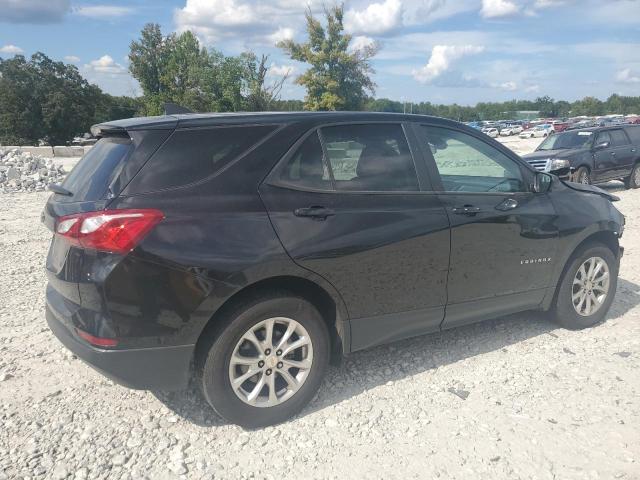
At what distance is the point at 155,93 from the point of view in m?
57.5

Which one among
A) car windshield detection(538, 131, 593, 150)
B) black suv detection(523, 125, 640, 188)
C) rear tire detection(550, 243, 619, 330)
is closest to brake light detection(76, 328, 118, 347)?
rear tire detection(550, 243, 619, 330)

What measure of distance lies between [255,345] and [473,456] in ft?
4.50

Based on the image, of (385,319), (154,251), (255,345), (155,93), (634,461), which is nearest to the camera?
(154,251)

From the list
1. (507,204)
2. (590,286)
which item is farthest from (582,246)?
(507,204)

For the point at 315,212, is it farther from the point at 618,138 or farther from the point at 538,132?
the point at 538,132

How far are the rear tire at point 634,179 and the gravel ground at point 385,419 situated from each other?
40.2ft

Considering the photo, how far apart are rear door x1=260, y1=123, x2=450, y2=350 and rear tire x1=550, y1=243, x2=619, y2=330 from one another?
143 centimetres

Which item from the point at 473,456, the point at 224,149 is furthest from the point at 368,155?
the point at 473,456

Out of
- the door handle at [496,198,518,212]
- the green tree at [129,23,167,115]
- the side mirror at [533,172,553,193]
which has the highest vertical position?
the green tree at [129,23,167,115]

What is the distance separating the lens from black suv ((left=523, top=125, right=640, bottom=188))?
13.8 metres

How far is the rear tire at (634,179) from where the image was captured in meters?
15.0

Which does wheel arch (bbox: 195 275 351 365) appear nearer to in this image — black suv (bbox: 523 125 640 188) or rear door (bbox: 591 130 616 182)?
black suv (bbox: 523 125 640 188)

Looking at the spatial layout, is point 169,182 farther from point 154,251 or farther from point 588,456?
point 588,456

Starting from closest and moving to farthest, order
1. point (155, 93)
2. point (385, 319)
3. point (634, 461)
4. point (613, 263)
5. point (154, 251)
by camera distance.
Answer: point (154, 251), point (634, 461), point (385, 319), point (613, 263), point (155, 93)
